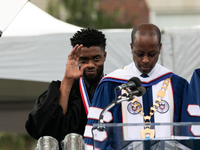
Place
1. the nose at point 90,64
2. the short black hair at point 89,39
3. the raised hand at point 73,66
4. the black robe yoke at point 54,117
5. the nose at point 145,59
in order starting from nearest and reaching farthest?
the nose at point 145,59, the black robe yoke at point 54,117, the raised hand at point 73,66, the nose at point 90,64, the short black hair at point 89,39

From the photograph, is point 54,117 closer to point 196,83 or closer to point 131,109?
point 131,109

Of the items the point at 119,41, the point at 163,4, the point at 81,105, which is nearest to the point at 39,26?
the point at 119,41

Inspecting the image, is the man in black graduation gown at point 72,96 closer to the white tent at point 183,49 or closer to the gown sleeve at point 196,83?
the gown sleeve at point 196,83

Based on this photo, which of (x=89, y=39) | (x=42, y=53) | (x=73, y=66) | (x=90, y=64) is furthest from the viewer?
(x=42, y=53)

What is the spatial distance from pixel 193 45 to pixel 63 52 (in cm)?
151

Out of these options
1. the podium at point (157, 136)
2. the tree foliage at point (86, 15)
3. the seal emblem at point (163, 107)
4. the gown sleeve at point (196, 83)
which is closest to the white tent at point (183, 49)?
the gown sleeve at point (196, 83)

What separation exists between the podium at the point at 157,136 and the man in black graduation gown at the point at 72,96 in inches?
38.7

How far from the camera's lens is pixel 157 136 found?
2369mm

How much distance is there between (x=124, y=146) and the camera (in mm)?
2410

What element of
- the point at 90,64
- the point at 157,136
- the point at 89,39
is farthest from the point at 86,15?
the point at 157,136

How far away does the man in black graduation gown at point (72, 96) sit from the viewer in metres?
3.33

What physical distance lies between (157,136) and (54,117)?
3.83 feet

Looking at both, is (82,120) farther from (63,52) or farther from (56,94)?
(63,52)

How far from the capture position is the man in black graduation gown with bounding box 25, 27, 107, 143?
131 inches
